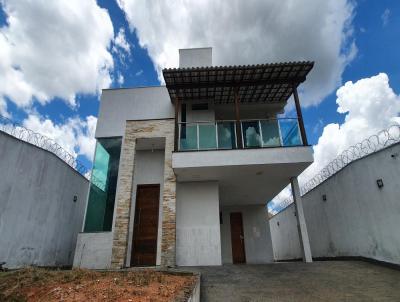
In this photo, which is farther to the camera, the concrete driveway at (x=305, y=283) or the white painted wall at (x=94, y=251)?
the white painted wall at (x=94, y=251)

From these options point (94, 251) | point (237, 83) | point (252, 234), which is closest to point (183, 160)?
point (237, 83)

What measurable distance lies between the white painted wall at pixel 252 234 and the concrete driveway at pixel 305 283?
5427mm

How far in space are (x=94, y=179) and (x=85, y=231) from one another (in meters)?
2.02

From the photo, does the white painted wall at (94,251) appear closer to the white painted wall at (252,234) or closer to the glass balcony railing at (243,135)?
the glass balcony railing at (243,135)

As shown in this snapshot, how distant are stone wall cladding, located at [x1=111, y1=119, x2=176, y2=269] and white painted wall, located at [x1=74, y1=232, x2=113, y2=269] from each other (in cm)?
34

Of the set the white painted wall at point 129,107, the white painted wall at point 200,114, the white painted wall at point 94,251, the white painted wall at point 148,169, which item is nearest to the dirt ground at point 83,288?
the white painted wall at point 94,251

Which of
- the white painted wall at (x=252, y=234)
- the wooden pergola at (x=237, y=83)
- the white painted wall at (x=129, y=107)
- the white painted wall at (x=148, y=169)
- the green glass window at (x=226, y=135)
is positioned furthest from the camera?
the white painted wall at (x=252, y=234)

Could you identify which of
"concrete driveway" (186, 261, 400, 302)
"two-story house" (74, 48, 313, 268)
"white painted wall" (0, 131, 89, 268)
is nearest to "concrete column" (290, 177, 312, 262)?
"two-story house" (74, 48, 313, 268)

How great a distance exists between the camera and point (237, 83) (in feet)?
32.7

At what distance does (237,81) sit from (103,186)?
7.00 meters

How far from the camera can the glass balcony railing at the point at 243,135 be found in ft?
29.4

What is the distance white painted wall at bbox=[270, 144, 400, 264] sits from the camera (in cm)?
700

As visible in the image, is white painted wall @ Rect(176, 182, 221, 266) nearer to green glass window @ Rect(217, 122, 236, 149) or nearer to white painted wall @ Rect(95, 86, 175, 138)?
green glass window @ Rect(217, 122, 236, 149)

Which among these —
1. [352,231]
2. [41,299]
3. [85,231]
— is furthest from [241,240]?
[41,299]
